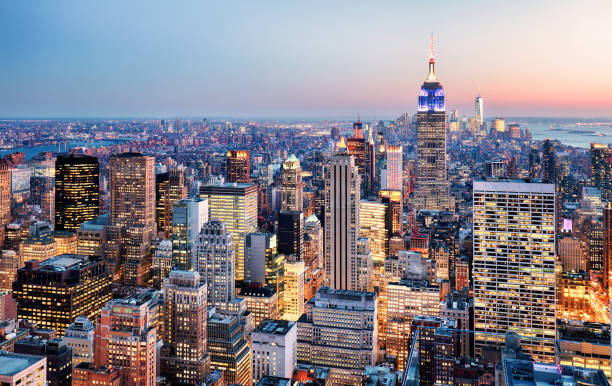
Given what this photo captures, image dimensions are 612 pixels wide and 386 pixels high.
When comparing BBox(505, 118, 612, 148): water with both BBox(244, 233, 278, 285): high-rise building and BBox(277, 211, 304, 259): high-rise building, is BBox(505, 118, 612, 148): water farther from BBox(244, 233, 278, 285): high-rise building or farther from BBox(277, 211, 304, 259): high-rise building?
BBox(277, 211, 304, 259): high-rise building

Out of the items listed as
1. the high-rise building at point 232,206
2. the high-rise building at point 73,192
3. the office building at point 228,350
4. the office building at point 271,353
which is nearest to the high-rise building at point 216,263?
the office building at point 228,350

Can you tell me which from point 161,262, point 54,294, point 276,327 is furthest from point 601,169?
point 54,294

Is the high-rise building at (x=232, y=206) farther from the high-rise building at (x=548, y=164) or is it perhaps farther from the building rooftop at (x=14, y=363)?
the building rooftop at (x=14, y=363)

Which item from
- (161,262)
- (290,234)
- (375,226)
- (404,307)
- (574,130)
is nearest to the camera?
(574,130)

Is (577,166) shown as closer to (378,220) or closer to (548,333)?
(548,333)

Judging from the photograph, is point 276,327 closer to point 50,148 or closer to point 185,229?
point 185,229

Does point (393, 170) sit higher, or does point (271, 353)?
point (393, 170)

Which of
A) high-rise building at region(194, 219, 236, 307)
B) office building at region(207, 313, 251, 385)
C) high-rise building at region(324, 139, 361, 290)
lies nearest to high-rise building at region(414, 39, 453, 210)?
high-rise building at region(324, 139, 361, 290)

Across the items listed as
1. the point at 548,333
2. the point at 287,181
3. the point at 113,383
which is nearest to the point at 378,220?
the point at 287,181
